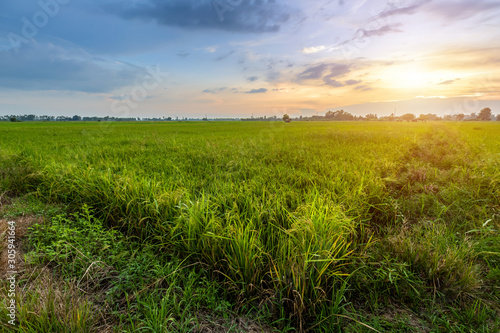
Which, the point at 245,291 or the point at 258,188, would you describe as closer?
the point at 245,291

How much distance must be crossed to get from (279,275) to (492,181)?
4774 millimetres

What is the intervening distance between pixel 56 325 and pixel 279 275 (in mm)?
1890

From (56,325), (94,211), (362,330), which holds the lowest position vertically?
(362,330)

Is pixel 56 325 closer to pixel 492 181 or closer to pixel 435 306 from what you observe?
pixel 435 306

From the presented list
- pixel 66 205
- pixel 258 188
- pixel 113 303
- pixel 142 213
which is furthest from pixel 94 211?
pixel 258 188

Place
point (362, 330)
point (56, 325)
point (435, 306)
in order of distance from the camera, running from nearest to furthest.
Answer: point (56, 325)
point (362, 330)
point (435, 306)

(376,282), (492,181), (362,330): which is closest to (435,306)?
(376,282)

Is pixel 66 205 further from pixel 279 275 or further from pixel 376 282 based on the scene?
pixel 376 282

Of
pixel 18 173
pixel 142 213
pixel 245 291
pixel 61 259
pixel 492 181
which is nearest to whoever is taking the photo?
pixel 245 291

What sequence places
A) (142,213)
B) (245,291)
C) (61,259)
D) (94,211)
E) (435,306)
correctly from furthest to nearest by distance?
(94,211) < (142,213) < (61,259) < (245,291) < (435,306)

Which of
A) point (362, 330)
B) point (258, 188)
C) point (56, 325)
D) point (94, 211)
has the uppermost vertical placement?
point (258, 188)

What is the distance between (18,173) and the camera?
5340mm

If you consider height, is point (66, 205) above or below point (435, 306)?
above

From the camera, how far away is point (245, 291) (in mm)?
2402
